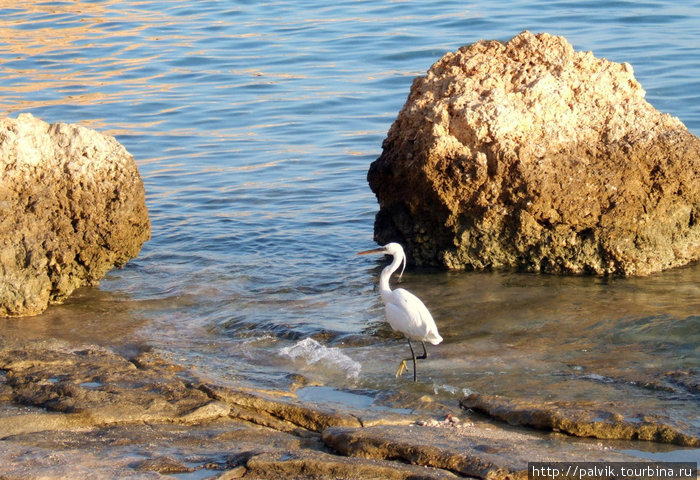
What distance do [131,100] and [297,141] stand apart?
12.7ft

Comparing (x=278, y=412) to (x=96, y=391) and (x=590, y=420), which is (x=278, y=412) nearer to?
(x=96, y=391)

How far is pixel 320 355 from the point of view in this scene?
7.04 meters

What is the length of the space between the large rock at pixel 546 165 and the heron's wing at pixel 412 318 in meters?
1.86

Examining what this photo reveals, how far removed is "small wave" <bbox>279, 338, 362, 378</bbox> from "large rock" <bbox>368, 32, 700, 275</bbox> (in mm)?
2006

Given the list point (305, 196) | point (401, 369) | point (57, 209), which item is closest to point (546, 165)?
point (401, 369)

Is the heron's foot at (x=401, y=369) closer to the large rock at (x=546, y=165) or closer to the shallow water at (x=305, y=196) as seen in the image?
the shallow water at (x=305, y=196)

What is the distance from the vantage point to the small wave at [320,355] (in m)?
6.79

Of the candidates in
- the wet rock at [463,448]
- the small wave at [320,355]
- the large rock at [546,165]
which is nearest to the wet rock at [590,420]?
the wet rock at [463,448]

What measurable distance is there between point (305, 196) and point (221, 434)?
23.6 feet

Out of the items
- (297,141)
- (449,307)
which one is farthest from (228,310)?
(297,141)

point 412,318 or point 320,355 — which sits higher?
point 412,318

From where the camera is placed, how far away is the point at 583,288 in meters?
8.34

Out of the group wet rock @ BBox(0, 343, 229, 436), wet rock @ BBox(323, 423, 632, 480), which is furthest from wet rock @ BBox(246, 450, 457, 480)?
wet rock @ BBox(0, 343, 229, 436)

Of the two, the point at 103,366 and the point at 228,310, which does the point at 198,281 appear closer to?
the point at 228,310
